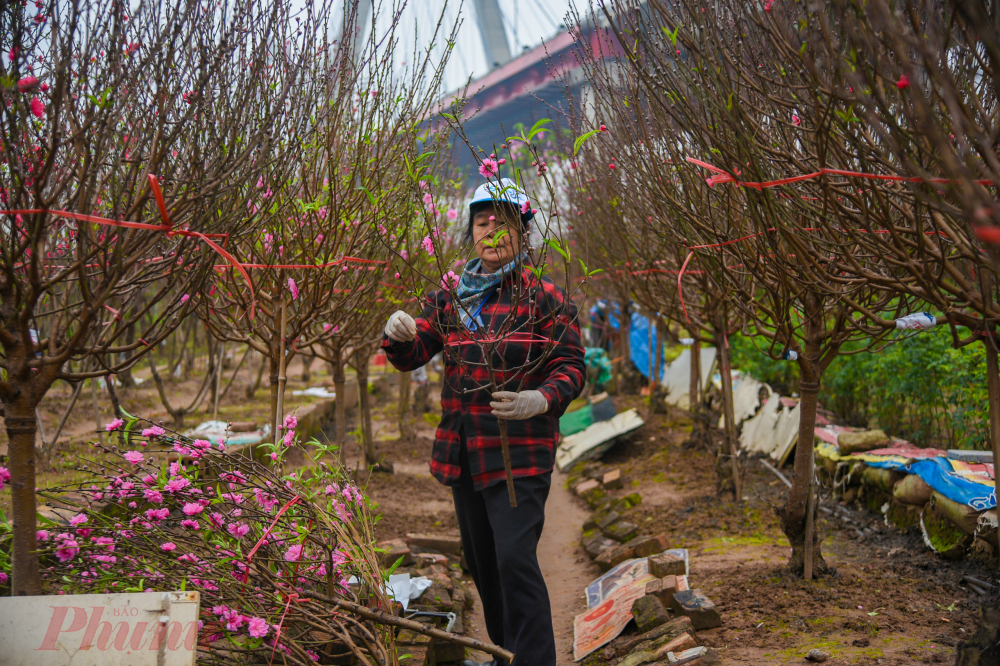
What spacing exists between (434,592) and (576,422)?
7496mm

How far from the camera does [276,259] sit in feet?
12.8

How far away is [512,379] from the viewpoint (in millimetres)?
2982

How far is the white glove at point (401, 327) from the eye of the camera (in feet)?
9.88

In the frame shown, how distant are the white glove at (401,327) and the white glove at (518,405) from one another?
1.69 feet

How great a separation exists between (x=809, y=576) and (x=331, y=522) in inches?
106

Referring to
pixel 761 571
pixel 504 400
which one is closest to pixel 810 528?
pixel 761 571

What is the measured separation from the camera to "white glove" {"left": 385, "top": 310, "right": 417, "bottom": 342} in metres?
3.01

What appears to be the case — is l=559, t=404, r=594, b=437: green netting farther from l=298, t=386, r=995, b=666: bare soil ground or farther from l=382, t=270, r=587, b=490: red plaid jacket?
l=382, t=270, r=587, b=490: red plaid jacket

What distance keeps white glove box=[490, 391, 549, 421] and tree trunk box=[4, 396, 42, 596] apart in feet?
5.02

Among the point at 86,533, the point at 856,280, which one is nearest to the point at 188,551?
the point at 86,533

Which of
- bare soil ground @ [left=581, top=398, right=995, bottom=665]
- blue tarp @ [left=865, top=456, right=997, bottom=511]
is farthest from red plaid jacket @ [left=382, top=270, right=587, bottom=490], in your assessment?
blue tarp @ [left=865, top=456, right=997, bottom=511]

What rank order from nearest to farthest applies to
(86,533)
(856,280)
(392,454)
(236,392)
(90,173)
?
(90,173)
(856,280)
(86,533)
(392,454)
(236,392)

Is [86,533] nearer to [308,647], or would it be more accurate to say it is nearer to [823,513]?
[308,647]

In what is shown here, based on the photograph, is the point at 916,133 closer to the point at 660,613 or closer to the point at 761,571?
the point at 660,613
